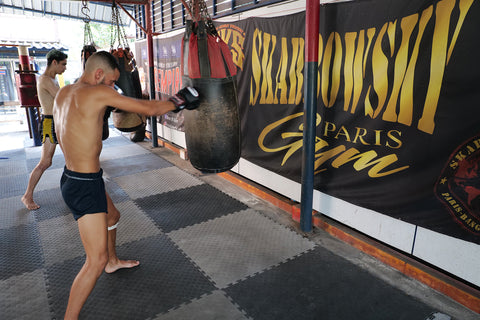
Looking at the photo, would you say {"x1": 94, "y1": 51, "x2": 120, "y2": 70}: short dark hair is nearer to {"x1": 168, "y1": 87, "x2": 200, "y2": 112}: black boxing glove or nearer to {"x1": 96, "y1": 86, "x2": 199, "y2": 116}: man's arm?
{"x1": 96, "y1": 86, "x2": 199, "y2": 116}: man's arm

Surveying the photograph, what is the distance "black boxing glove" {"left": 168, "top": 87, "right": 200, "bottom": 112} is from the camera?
2.01 metres

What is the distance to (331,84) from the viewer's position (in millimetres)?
2906

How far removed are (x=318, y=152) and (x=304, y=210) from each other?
624mm

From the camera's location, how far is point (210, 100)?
217 cm

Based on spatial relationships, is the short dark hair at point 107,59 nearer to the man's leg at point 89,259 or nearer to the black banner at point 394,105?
the man's leg at point 89,259

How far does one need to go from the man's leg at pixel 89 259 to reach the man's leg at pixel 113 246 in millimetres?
494

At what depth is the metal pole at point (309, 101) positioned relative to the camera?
107 inches

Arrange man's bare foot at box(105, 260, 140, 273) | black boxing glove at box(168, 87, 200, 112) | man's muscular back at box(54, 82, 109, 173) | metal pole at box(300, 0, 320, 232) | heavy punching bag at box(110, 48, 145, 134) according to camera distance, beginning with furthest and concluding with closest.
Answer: heavy punching bag at box(110, 48, 145, 134) < metal pole at box(300, 0, 320, 232) < man's bare foot at box(105, 260, 140, 273) < black boxing glove at box(168, 87, 200, 112) < man's muscular back at box(54, 82, 109, 173)

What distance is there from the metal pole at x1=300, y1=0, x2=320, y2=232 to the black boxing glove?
1.21m

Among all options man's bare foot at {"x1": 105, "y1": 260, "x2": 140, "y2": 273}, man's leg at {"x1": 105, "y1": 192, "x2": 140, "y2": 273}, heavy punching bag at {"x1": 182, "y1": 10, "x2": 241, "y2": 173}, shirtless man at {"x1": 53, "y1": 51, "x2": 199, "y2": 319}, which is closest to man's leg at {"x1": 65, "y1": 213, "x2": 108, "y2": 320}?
shirtless man at {"x1": 53, "y1": 51, "x2": 199, "y2": 319}

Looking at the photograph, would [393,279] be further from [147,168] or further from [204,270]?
[147,168]

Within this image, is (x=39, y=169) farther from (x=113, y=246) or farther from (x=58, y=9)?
(x=58, y=9)

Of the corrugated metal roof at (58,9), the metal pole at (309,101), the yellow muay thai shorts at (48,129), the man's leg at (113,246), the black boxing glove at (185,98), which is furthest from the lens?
the corrugated metal roof at (58,9)

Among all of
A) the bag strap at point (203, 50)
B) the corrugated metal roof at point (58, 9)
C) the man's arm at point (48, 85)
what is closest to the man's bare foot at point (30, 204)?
the man's arm at point (48, 85)
